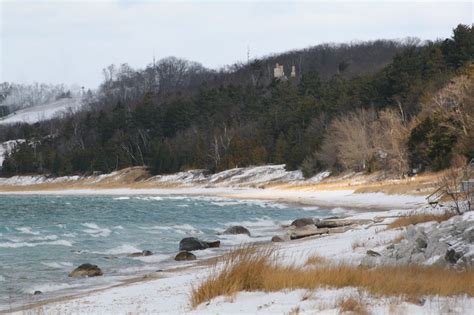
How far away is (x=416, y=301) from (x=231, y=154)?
89061mm

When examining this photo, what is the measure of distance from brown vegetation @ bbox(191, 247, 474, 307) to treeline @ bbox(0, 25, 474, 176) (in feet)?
107

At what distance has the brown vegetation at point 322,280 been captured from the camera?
766cm

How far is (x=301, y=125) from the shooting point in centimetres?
9569

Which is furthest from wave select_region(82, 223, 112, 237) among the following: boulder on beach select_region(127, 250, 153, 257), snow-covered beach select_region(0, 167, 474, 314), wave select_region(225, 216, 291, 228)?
snow-covered beach select_region(0, 167, 474, 314)

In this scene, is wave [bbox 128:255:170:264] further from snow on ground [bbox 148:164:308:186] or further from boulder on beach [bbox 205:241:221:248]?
snow on ground [bbox 148:164:308:186]

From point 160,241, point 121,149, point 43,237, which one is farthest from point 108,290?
point 121,149

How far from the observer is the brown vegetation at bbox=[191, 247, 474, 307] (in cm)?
766

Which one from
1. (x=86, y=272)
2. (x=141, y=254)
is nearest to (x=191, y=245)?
(x=141, y=254)

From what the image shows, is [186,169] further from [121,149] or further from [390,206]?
[390,206]

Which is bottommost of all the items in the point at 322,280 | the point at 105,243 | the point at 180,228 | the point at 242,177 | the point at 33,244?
the point at 242,177

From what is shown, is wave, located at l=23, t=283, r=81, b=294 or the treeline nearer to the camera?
wave, located at l=23, t=283, r=81, b=294

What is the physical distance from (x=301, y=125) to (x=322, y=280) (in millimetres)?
88166

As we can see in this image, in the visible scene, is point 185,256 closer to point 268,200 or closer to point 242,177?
point 268,200

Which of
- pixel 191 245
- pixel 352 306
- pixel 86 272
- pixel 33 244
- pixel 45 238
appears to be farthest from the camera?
pixel 45 238
